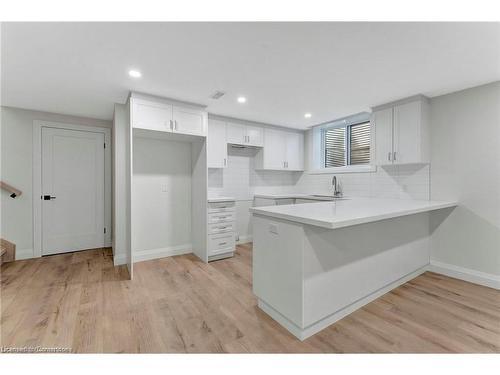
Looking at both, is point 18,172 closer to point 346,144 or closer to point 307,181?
point 307,181

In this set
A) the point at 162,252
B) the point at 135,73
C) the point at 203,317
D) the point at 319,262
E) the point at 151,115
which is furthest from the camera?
the point at 162,252

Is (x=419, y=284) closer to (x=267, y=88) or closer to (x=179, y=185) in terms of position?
(x=267, y=88)

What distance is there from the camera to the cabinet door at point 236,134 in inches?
159

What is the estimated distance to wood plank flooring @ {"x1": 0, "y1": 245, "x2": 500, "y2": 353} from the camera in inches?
65.3

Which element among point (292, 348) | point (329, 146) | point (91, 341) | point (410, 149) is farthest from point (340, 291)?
point (329, 146)

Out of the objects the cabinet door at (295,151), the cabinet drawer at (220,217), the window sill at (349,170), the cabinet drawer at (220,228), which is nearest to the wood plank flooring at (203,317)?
the cabinet drawer at (220,228)

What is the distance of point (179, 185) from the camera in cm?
385

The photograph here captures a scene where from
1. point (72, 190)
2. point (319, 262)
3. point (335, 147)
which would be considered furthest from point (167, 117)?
point (335, 147)

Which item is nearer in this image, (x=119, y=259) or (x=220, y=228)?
(x=119, y=259)

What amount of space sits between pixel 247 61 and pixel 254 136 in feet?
7.19

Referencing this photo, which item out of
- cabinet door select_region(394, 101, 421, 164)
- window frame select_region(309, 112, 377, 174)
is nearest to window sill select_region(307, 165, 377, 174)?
window frame select_region(309, 112, 377, 174)

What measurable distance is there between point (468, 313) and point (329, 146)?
3274mm

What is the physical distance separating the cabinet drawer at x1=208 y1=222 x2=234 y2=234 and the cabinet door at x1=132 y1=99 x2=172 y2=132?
1.49 m

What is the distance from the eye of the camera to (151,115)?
9.68 ft
